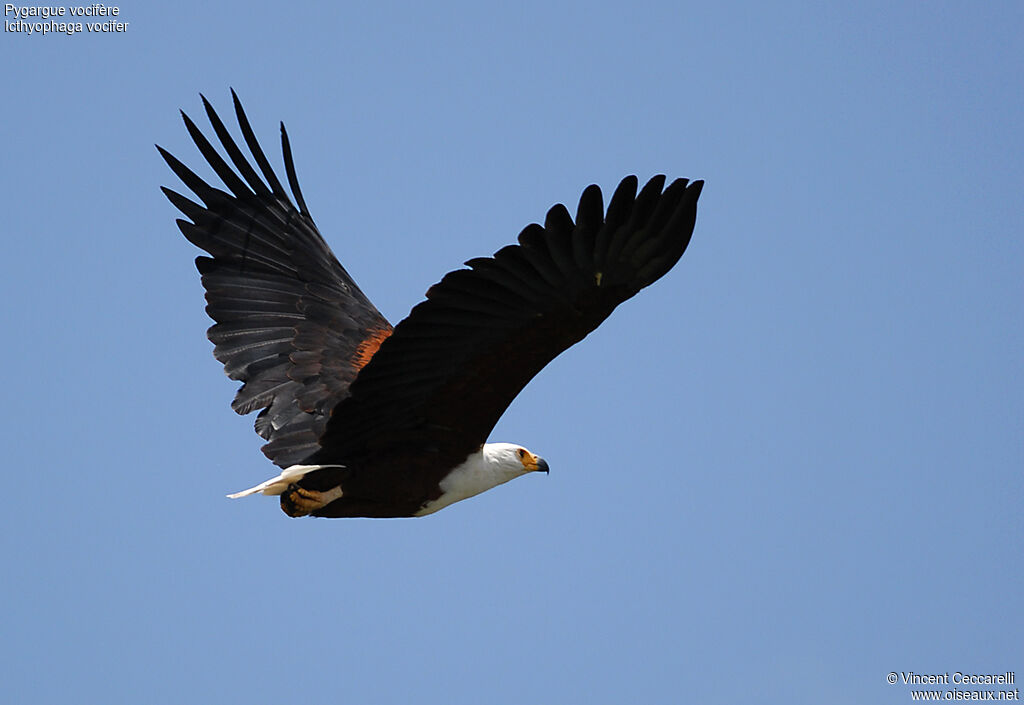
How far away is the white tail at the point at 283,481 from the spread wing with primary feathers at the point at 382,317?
142 millimetres

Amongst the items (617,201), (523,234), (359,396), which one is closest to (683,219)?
(617,201)

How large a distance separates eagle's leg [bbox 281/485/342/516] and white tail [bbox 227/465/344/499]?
0.19ft

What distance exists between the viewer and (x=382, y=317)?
31.5ft

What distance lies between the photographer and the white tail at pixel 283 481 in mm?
7949

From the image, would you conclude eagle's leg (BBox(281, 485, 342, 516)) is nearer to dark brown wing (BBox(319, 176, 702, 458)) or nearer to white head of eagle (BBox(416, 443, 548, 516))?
dark brown wing (BBox(319, 176, 702, 458))

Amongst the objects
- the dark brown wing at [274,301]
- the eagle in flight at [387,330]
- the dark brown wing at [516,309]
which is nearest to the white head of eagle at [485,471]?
the eagle in flight at [387,330]

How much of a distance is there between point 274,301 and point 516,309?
2982 mm

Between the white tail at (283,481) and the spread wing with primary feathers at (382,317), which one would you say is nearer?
the spread wing with primary feathers at (382,317)

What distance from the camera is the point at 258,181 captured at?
9.82 meters

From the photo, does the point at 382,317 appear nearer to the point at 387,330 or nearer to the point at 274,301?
the point at 387,330

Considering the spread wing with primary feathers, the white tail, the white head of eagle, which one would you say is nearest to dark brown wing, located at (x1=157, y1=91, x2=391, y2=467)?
the spread wing with primary feathers

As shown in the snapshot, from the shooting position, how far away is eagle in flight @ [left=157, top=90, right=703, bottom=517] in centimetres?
680

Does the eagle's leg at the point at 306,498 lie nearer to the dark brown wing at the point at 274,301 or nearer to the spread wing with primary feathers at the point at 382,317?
the spread wing with primary feathers at the point at 382,317

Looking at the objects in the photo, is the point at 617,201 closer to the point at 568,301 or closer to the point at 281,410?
the point at 568,301
